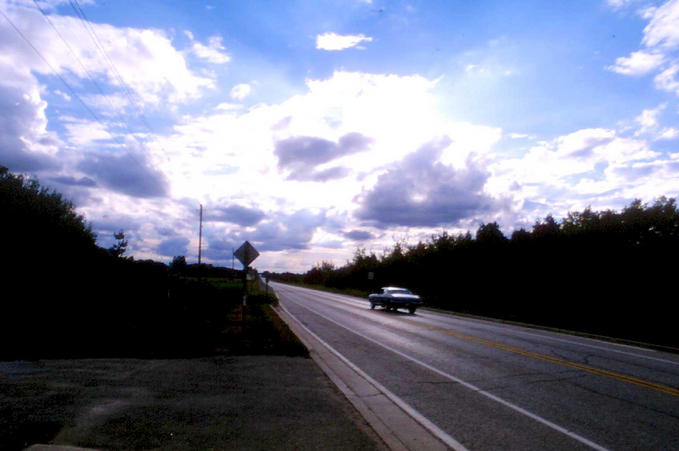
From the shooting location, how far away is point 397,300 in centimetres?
3247

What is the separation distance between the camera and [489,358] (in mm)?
12656

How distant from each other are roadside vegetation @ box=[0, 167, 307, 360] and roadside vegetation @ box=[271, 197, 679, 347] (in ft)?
53.4

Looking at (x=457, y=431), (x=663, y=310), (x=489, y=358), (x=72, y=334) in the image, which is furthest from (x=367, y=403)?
(x=663, y=310)

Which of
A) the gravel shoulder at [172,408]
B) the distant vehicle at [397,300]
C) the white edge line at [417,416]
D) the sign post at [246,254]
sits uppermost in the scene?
the sign post at [246,254]

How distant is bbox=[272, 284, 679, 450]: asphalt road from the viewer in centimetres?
629

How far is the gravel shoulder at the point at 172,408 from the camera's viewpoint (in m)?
5.37

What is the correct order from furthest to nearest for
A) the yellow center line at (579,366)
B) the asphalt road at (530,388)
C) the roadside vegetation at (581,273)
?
the roadside vegetation at (581,273), the yellow center line at (579,366), the asphalt road at (530,388)

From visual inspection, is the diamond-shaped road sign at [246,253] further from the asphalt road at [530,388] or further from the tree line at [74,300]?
the asphalt road at [530,388]

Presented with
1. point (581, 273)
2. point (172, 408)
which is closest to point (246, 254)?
point (172, 408)

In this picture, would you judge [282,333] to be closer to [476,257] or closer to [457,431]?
[457,431]

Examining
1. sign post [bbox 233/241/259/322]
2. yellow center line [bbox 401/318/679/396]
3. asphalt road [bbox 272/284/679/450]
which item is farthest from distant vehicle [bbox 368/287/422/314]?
sign post [bbox 233/241/259/322]

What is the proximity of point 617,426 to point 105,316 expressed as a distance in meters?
18.9

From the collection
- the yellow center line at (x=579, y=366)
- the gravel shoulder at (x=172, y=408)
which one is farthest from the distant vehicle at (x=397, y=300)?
the gravel shoulder at (x=172, y=408)

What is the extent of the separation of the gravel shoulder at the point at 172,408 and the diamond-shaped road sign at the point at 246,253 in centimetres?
588
